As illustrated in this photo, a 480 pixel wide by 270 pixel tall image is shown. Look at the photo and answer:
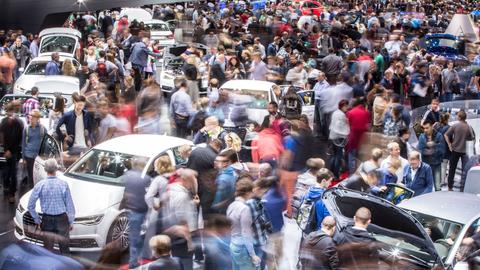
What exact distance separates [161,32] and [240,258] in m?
23.5

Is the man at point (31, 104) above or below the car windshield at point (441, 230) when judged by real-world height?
above

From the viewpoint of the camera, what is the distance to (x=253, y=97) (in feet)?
61.6

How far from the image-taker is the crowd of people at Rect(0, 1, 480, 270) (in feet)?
32.2

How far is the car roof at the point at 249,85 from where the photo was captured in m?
19.0

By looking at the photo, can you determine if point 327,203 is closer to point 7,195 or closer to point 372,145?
point 372,145

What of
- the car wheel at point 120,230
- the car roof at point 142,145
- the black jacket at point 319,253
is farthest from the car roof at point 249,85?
the black jacket at point 319,253

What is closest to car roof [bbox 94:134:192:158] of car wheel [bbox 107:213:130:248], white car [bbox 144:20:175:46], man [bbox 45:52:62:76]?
car wheel [bbox 107:213:130:248]

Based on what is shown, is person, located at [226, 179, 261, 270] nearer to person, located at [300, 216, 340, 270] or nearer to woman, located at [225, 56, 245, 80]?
person, located at [300, 216, 340, 270]

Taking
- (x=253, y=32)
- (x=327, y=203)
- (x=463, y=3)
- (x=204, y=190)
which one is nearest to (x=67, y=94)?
(x=204, y=190)

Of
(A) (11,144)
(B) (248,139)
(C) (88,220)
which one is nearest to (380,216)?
(C) (88,220)

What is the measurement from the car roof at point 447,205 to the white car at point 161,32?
Result: 20535 millimetres

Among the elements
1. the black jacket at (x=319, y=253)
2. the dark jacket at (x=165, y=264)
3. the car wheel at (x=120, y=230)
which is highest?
the dark jacket at (x=165, y=264)

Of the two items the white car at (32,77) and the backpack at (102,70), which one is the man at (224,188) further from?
the backpack at (102,70)

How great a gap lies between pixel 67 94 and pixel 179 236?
1001 cm
